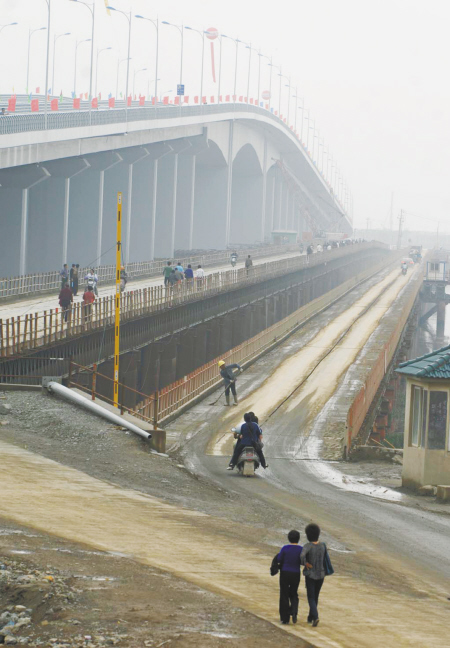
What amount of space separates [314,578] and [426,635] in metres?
1.44

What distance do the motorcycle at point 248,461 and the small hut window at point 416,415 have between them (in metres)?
3.54

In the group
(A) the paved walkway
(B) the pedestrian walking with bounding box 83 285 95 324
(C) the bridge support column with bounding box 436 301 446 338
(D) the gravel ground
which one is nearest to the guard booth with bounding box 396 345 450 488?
(D) the gravel ground

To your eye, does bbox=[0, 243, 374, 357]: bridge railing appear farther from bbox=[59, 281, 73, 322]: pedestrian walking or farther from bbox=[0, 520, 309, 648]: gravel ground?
bbox=[0, 520, 309, 648]: gravel ground

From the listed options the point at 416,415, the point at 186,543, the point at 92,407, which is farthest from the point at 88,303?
the point at 186,543

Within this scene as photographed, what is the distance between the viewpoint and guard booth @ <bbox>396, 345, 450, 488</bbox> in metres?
20.6

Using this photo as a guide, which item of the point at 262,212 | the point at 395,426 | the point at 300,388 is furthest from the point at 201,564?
the point at 262,212

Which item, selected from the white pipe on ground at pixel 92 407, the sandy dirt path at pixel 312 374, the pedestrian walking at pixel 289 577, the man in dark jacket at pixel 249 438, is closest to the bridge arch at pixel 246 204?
the sandy dirt path at pixel 312 374

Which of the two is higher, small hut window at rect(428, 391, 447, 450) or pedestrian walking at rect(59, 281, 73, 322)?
pedestrian walking at rect(59, 281, 73, 322)

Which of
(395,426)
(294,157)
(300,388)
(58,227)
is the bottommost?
(395,426)

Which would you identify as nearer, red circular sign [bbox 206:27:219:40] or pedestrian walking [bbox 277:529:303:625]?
pedestrian walking [bbox 277:529:303:625]

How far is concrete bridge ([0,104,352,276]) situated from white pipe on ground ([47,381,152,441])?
3046 centimetres

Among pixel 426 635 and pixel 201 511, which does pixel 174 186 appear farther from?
pixel 426 635

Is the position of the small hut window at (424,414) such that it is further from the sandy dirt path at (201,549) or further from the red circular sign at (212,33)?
the red circular sign at (212,33)

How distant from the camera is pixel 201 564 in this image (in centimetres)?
1322
